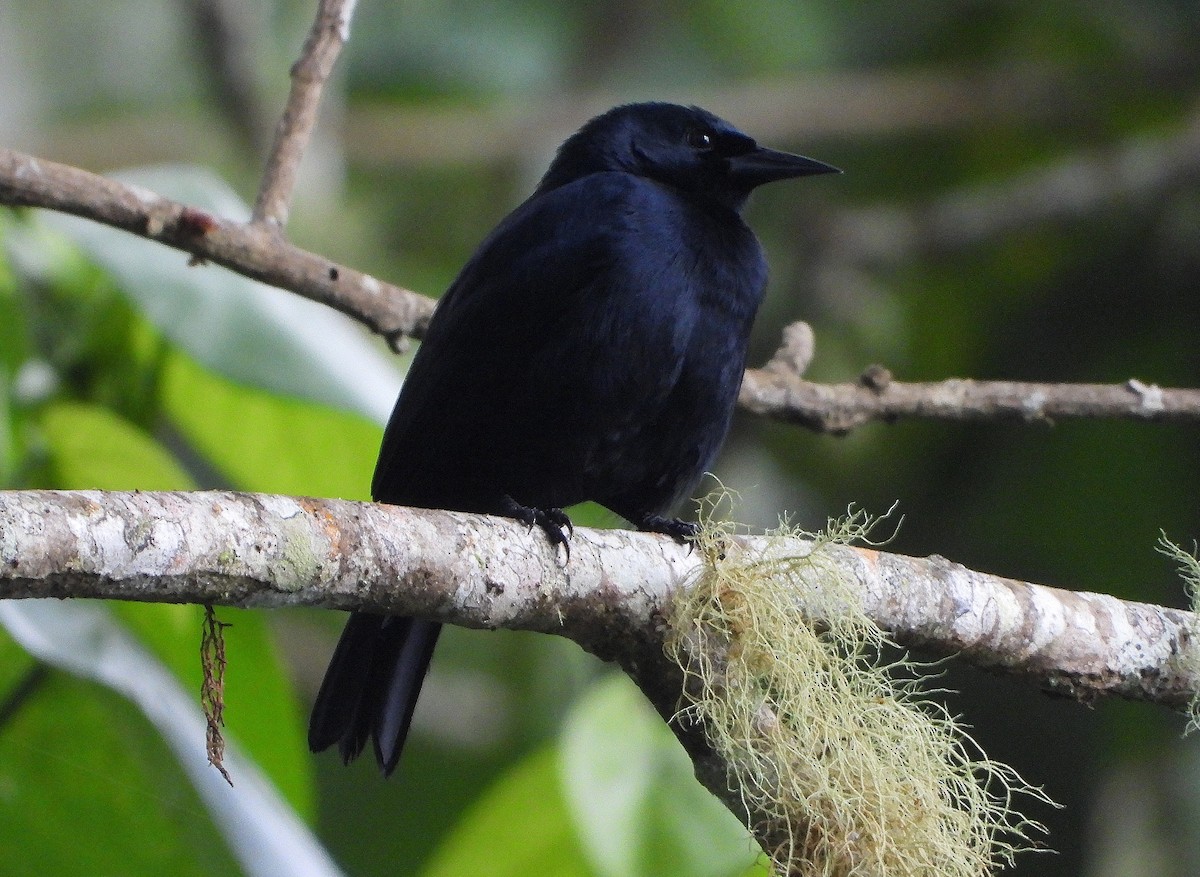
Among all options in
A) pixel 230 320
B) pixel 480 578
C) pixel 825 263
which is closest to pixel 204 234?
pixel 230 320

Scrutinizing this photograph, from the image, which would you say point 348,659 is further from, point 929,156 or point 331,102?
point 929,156

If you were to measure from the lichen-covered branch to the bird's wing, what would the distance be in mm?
545

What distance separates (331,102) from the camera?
16.4 feet

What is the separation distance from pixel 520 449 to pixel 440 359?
222 mm

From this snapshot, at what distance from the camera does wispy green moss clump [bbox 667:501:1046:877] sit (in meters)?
1.86

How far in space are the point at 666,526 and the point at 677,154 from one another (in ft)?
2.78

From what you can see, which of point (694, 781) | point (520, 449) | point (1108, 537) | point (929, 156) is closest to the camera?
point (694, 781)

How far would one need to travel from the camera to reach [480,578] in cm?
181

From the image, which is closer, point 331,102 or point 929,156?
point 331,102

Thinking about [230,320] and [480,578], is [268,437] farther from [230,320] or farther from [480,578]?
[480,578]

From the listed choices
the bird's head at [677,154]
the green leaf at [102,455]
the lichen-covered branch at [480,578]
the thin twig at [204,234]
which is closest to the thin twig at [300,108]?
the thin twig at [204,234]

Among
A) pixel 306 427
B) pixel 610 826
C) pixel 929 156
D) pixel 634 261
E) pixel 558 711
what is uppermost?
pixel 929 156

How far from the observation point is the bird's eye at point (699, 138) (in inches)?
123

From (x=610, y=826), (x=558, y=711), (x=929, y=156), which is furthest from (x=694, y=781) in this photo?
(x=929, y=156)
